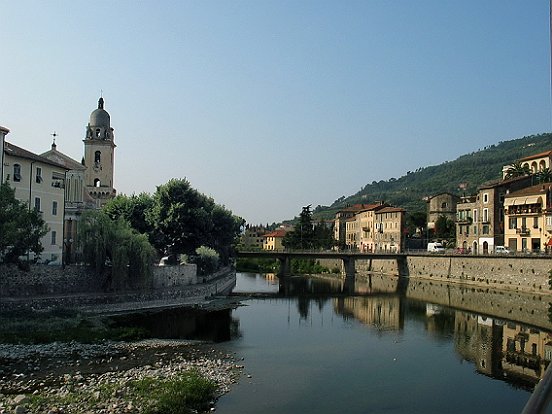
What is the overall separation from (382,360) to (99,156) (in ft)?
201

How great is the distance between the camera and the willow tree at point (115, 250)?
39688mm

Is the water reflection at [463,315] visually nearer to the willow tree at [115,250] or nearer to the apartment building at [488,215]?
the apartment building at [488,215]

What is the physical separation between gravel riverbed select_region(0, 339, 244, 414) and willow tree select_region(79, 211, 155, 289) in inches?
448

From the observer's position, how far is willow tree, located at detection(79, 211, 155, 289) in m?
39.7

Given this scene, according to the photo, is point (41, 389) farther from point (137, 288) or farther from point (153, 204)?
point (153, 204)

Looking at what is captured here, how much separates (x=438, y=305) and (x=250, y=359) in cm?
2658

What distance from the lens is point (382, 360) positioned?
90.6ft

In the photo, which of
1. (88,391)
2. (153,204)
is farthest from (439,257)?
(88,391)

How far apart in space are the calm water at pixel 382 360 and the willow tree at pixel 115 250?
7922 mm

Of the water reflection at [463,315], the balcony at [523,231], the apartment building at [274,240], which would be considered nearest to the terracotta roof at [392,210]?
the water reflection at [463,315]

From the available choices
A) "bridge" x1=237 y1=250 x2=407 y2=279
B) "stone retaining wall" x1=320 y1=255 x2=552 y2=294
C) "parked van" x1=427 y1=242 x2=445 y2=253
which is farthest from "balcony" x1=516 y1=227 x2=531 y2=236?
"bridge" x1=237 y1=250 x2=407 y2=279

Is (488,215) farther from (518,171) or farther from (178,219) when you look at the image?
(178,219)

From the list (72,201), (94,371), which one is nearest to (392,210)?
(72,201)

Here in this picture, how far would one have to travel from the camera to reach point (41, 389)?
20078 millimetres
